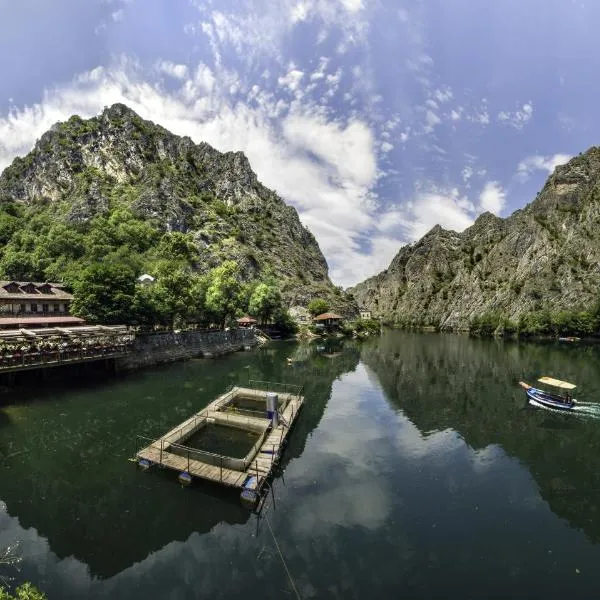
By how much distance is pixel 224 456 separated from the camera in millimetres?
25172

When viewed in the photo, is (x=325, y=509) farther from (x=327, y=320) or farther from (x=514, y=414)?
(x=327, y=320)

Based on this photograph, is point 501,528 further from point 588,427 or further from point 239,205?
point 239,205

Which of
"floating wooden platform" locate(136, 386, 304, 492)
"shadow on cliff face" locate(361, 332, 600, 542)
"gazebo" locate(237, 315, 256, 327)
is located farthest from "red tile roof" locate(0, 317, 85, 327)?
"gazebo" locate(237, 315, 256, 327)

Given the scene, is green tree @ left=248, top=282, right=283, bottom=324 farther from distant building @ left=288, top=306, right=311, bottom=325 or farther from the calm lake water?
the calm lake water

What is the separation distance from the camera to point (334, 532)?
19.5 m

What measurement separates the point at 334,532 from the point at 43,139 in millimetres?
199329

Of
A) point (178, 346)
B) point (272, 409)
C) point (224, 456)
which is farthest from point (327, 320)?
point (224, 456)

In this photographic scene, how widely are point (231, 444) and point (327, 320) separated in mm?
103681

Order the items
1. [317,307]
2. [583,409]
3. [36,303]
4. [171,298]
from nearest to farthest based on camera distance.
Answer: [583,409] → [36,303] → [171,298] → [317,307]

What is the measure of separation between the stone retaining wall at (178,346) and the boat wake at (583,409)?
177 feet

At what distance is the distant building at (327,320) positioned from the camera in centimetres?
12888

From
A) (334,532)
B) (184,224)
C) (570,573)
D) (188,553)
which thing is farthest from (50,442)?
(184,224)

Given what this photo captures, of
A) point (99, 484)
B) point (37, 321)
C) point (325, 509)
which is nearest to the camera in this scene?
point (325, 509)

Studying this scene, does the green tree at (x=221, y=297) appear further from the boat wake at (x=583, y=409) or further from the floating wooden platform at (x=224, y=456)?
the boat wake at (x=583, y=409)
